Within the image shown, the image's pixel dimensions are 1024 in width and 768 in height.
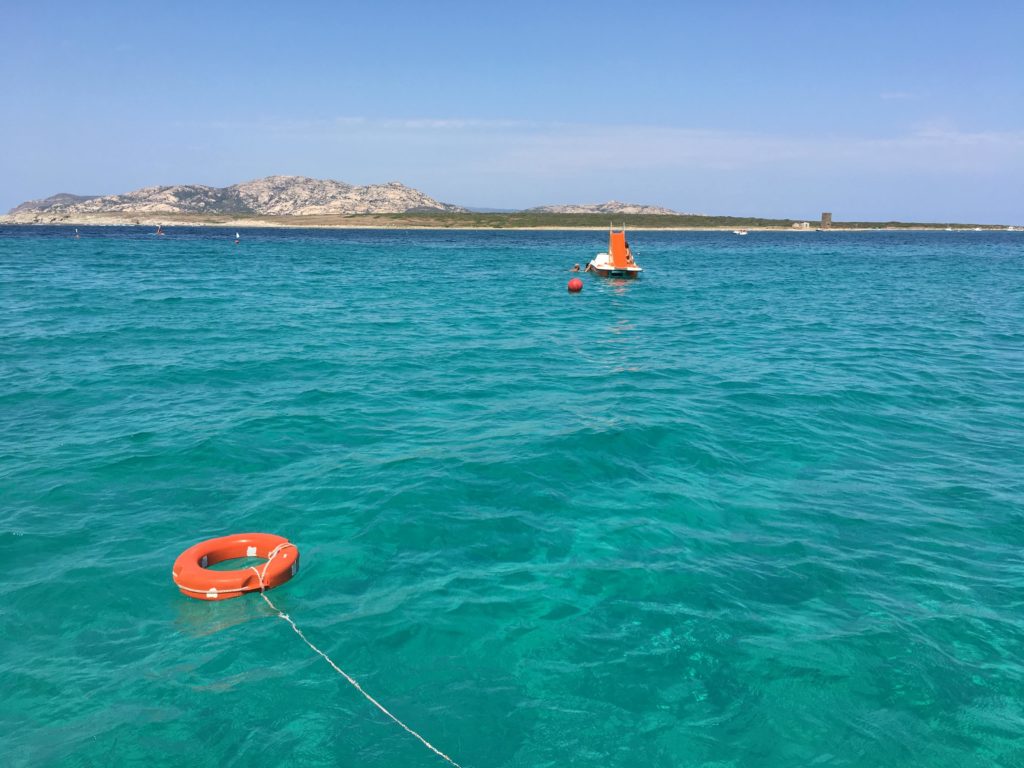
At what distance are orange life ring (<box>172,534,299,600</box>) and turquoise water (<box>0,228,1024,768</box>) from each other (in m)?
0.27

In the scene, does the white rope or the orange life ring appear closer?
the white rope

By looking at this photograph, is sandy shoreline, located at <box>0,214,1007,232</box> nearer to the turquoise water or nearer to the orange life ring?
the turquoise water

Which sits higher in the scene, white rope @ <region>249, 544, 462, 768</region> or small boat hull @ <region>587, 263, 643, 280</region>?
small boat hull @ <region>587, 263, 643, 280</region>

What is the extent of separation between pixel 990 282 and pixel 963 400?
46.9 metres

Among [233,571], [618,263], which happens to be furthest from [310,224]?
[233,571]

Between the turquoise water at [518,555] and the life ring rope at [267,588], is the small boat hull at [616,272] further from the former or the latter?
the life ring rope at [267,588]

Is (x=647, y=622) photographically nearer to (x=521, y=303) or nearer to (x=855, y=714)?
(x=855, y=714)

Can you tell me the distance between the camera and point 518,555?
10.5 metres

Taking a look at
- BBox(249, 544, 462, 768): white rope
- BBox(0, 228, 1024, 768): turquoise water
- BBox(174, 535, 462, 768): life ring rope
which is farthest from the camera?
BBox(174, 535, 462, 768): life ring rope

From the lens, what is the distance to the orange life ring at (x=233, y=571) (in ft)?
30.1

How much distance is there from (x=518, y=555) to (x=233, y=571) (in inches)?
170

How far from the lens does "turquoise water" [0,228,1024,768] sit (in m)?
7.05

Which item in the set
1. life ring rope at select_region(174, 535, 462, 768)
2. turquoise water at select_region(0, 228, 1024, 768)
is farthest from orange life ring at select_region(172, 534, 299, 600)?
turquoise water at select_region(0, 228, 1024, 768)

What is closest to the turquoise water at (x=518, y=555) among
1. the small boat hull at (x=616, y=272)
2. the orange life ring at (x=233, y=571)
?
the orange life ring at (x=233, y=571)
